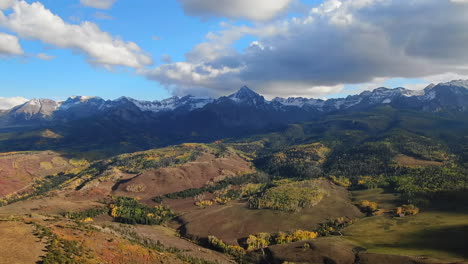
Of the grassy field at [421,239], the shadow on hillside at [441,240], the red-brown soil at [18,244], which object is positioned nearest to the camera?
Result: the red-brown soil at [18,244]

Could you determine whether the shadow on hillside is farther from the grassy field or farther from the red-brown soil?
the red-brown soil

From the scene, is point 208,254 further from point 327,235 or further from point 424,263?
point 424,263

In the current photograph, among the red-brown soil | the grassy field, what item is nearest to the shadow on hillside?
the grassy field

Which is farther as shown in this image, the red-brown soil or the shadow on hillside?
the shadow on hillside

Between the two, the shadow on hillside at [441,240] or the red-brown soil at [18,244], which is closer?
the red-brown soil at [18,244]

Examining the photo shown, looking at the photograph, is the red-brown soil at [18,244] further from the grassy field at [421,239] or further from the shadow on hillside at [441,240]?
the shadow on hillside at [441,240]

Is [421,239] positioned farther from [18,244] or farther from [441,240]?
[18,244]

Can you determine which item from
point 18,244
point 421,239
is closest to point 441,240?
point 421,239

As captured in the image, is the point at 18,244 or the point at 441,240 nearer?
the point at 18,244

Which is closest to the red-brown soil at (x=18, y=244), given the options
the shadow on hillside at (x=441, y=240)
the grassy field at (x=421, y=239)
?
the grassy field at (x=421, y=239)

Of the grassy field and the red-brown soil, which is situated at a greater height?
the red-brown soil

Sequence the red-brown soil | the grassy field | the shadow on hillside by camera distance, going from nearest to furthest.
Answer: the red-brown soil
the grassy field
the shadow on hillside
